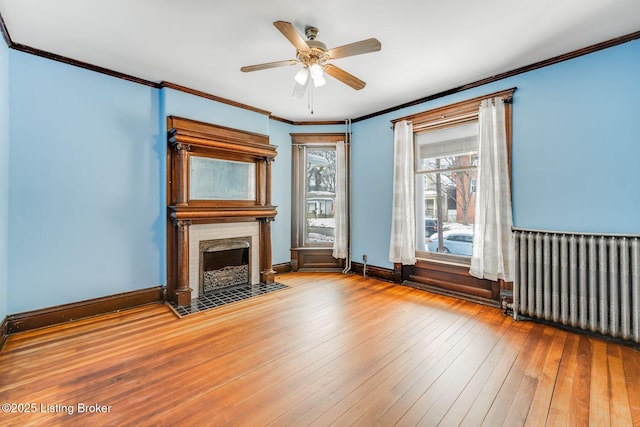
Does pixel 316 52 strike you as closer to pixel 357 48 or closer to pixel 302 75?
pixel 302 75

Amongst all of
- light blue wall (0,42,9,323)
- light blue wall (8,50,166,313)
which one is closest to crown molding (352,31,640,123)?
light blue wall (8,50,166,313)

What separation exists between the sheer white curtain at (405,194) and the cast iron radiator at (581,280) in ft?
4.60

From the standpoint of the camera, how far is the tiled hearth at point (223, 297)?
10.8 feet

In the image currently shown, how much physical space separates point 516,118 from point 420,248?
6.85 feet

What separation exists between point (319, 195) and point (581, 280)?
370cm

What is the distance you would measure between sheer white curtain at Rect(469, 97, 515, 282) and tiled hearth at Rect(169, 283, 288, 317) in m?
2.76

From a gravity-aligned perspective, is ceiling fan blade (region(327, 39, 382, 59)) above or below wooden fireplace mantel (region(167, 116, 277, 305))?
above

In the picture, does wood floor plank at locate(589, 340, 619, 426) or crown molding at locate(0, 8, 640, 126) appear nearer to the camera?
wood floor plank at locate(589, 340, 619, 426)

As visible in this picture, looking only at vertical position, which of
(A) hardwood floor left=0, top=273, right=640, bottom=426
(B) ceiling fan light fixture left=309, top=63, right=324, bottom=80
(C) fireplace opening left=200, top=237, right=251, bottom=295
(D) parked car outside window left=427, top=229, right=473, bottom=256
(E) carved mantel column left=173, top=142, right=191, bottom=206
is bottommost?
(A) hardwood floor left=0, top=273, right=640, bottom=426

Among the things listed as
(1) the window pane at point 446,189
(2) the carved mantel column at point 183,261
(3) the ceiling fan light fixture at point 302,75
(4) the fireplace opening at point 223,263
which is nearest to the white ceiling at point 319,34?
(3) the ceiling fan light fixture at point 302,75

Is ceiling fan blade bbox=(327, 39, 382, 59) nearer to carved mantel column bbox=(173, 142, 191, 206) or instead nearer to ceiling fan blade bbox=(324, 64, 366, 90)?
ceiling fan blade bbox=(324, 64, 366, 90)

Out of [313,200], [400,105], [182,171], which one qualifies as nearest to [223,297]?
[182,171]

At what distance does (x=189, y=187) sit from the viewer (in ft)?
12.0

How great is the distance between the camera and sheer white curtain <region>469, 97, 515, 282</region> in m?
3.16
